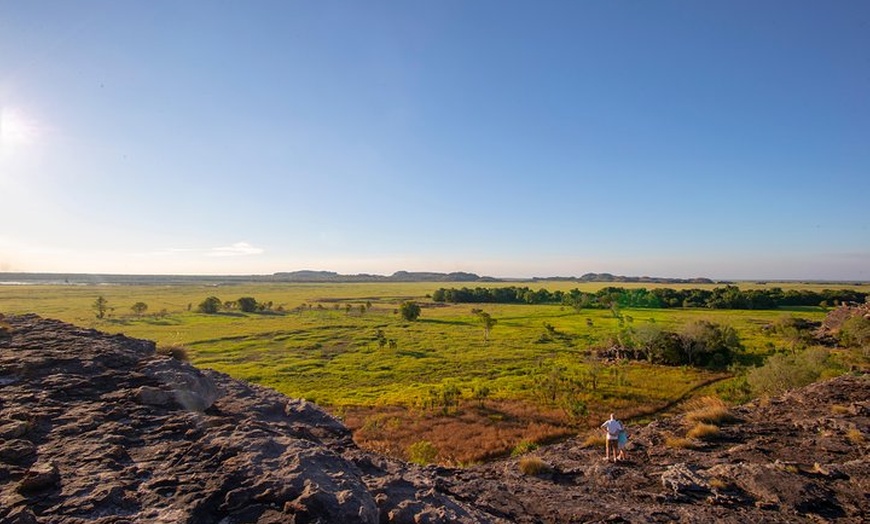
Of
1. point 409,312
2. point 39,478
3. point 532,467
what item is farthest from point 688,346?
point 39,478

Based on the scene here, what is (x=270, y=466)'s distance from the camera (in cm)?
655

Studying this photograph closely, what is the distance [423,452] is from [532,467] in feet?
29.6

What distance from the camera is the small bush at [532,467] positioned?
13102 millimetres

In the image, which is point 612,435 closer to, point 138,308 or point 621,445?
point 621,445

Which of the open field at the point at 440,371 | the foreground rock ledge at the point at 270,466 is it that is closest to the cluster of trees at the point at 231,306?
the open field at the point at 440,371

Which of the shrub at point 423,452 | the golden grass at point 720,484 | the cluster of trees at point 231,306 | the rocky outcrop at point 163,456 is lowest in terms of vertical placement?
the shrub at point 423,452

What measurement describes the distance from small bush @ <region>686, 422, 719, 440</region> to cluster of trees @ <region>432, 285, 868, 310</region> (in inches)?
3671

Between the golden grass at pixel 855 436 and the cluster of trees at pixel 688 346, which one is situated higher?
the golden grass at pixel 855 436

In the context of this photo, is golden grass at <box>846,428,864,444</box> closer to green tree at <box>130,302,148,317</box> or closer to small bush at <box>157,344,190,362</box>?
small bush at <box>157,344,190,362</box>

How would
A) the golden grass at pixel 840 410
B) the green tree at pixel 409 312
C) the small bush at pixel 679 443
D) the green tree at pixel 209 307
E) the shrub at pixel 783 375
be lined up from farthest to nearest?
the green tree at pixel 209 307
the green tree at pixel 409 312
the shrub at pixel 783 375
the golden grass at pixel 840 410
the small bush at pixel 679 443

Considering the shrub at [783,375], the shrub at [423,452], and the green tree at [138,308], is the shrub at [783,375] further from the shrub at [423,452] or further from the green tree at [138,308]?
the green tree at [138,308]

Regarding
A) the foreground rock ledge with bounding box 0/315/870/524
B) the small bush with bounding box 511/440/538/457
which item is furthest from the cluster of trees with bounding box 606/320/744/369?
the foreground rock ledge with bounding box 0/315/870/524

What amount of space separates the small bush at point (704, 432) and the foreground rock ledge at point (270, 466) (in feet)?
1.64

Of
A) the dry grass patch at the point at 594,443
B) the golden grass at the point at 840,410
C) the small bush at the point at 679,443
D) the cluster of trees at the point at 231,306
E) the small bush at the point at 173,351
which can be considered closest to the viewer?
the small bush at the point at 173,351
